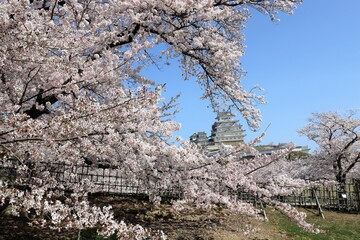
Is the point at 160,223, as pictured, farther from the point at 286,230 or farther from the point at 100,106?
the point at 100,106

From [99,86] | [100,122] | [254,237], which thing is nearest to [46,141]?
[100,122]

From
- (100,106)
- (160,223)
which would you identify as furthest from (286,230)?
(100,106)

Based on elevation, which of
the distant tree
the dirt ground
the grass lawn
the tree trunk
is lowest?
the grass lawn

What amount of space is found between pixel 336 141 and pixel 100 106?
23101 mm

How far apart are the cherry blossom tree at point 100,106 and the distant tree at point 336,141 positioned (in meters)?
16.2

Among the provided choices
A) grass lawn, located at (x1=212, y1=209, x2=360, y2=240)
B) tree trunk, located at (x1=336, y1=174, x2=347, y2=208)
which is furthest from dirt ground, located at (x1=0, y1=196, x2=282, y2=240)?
tree trunk, located at (x1=336, y1=174, x2=347, y2=208)

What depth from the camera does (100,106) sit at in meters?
4.90

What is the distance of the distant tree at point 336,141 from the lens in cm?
2306

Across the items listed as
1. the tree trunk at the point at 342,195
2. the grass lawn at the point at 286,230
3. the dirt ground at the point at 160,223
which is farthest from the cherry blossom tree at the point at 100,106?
the tree trunk at the point at 342,195

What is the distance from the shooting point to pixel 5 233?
680 centimetres

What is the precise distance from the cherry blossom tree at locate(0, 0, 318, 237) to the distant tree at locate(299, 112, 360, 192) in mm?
16175

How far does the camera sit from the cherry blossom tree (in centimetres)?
411

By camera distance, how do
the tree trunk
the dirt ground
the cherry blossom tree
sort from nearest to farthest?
the cherry blossom tree, the dirt ground, the tree trunk

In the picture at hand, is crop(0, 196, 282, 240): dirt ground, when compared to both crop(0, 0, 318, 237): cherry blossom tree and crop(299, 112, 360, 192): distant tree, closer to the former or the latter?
crop(0, 0, 318, 237): cherry blossom tree
